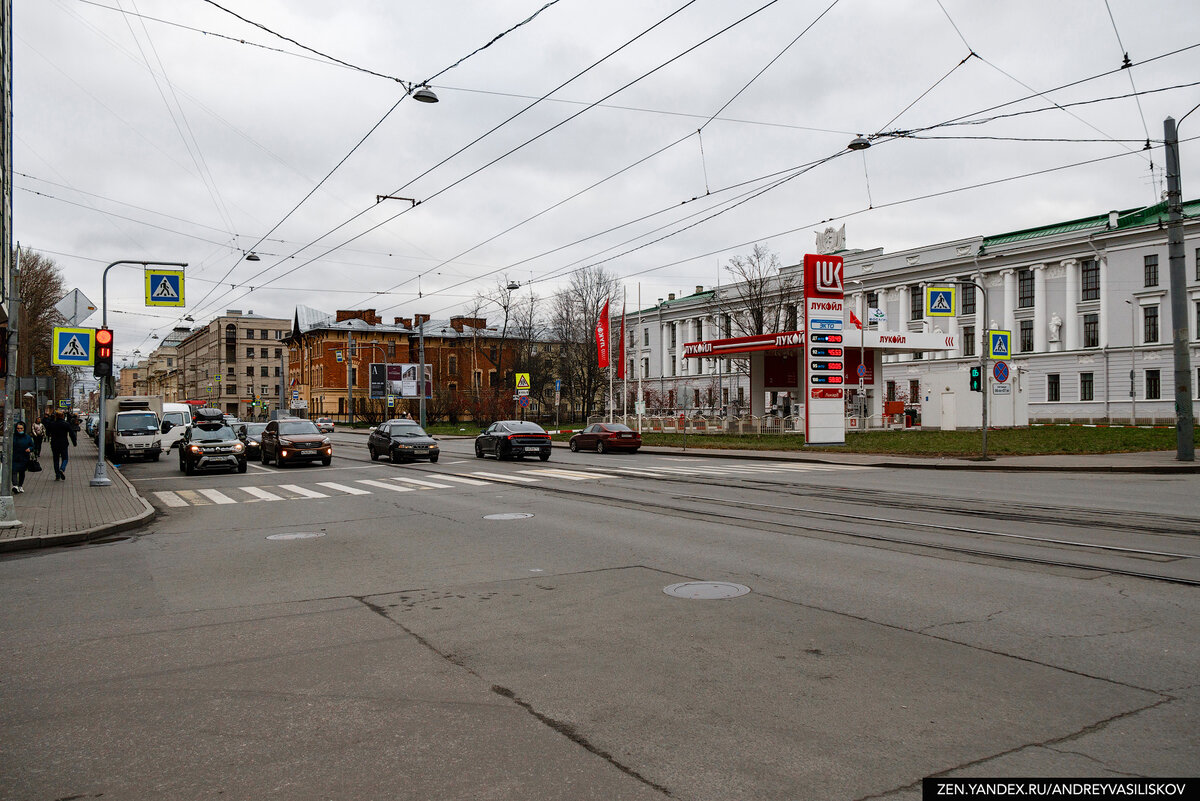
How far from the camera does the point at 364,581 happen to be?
864 centimetres

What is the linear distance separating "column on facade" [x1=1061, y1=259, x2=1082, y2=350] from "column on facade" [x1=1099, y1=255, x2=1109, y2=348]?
2097 mm

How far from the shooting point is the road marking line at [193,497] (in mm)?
17734

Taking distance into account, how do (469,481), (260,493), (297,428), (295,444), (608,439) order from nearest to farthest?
(260,493) < (469,481) < (295,444) < (297,428) < (608,439)

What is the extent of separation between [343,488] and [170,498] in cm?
379

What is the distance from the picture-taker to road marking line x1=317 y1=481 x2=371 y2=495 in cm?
1914

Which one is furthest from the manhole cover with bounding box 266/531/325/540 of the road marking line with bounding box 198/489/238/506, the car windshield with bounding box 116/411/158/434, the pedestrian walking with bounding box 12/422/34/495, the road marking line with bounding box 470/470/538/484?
the car windshield with bounding box 116/411/158/434

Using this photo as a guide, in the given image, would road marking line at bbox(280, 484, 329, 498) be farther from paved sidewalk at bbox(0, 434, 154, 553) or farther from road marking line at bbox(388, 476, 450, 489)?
paved sidewalk at bbox(0, 434, 154, 553)

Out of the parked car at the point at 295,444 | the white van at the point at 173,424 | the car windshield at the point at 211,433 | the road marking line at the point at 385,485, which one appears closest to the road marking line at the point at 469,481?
the road marking line at the point at 385,485

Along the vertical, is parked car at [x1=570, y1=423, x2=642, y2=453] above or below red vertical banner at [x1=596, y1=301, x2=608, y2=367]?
below

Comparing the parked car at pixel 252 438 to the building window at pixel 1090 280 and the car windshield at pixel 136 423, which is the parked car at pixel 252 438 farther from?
the building window at pixel 1090 280

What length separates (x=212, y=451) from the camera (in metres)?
26.1

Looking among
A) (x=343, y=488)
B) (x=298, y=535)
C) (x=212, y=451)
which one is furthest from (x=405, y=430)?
(x=298, y=535)

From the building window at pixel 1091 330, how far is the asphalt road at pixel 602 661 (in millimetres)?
62068

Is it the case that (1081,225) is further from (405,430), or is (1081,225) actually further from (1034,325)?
(405,430)
